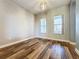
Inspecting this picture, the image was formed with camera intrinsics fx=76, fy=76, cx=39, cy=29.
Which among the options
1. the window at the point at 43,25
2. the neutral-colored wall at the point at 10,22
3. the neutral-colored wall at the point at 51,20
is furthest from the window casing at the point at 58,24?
the neutral-colored wall at the point at 10,22

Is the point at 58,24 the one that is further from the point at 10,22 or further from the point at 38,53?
the point at 38,53

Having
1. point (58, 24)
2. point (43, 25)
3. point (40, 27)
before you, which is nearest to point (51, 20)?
point (58, 24)

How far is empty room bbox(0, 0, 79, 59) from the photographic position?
3.08 meters

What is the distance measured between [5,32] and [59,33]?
3.64m

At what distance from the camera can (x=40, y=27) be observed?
22.3ft

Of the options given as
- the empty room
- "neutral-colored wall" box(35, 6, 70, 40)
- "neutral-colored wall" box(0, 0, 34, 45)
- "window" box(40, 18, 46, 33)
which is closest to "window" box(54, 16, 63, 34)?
the empty room

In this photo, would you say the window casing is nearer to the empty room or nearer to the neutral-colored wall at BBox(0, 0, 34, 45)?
the empty room

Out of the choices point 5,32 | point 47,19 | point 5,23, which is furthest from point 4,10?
point 47,19

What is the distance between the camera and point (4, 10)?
144 inches

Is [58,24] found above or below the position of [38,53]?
above

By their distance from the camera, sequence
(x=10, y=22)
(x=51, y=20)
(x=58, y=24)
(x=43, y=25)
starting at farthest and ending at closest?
(x=43, y=25)
(x=51, y=20)
(x=58, y=24)
(x=10, y=22)

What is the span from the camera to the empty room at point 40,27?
10.1 feet

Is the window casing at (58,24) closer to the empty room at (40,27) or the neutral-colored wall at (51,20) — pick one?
the empty room at (40,27)

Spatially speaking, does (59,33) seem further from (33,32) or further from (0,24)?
(0,24)
